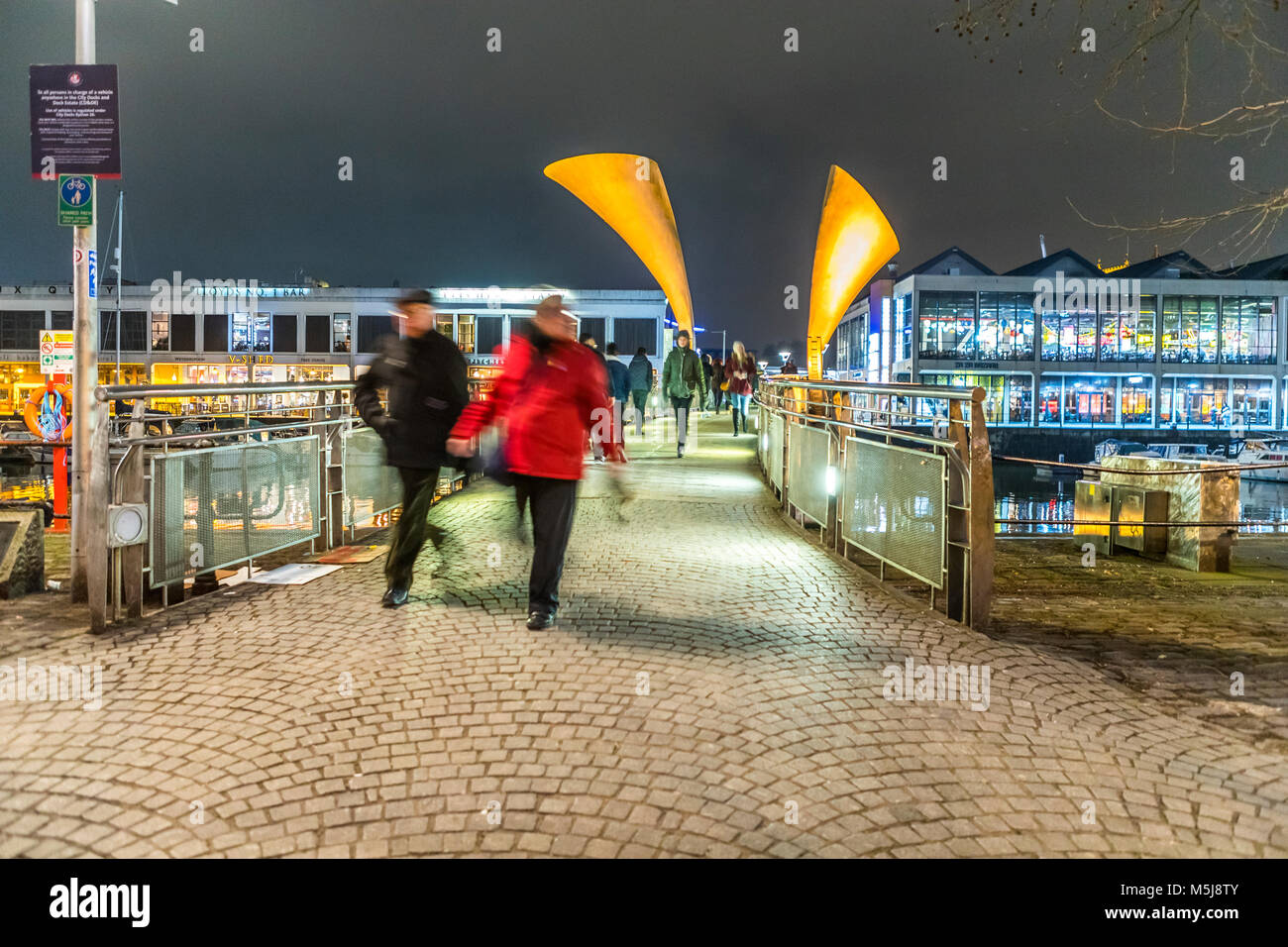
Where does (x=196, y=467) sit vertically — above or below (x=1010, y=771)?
above

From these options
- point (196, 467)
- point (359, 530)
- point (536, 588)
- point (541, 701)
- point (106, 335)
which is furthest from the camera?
point (106, 335)

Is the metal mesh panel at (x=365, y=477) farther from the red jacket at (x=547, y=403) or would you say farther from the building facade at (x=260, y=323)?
the building facade at (x=260, y=323)

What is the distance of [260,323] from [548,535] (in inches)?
3101

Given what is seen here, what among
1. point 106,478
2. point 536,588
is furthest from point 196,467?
point 536,588

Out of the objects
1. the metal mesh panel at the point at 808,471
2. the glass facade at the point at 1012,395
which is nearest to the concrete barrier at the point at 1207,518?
the metal mesh panel at the point at 808,471

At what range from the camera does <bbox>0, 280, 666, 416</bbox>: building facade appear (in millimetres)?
74688

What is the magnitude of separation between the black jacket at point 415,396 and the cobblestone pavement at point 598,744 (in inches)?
43.4

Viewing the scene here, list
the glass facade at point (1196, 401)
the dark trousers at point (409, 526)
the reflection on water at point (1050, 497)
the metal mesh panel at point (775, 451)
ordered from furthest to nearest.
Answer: the glass facade at point (1196, 401)
the reflection on water at point (1050, 497)
the metal mesh panel at point (775, 451)
the dark trousers at point (409, 526)

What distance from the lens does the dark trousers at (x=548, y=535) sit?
6125 mm

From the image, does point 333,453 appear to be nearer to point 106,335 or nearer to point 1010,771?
Answer: point 1010,771

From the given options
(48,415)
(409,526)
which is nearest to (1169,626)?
(409,526)

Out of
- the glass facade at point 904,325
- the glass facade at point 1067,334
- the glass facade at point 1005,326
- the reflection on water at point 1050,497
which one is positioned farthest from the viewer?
the glass facade at point 904,325

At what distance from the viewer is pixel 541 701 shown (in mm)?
4715

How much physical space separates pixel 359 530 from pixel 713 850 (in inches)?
300
